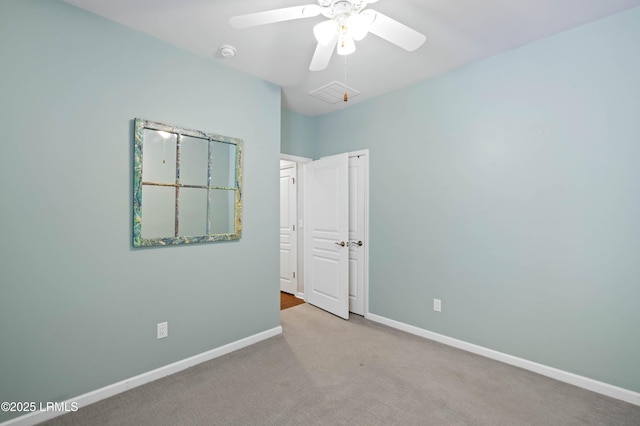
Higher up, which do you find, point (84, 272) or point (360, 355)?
point (84, 272)

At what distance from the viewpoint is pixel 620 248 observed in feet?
6.65

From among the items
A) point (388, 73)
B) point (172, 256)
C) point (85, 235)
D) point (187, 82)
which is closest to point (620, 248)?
point (388, 73)

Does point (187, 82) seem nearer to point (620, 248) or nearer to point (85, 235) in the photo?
point (85, 235)

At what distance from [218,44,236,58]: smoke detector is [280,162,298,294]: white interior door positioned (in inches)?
84.8

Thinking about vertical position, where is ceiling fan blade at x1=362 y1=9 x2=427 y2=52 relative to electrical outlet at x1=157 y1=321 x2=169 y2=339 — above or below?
above

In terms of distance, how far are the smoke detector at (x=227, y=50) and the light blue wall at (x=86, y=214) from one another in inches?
8.6

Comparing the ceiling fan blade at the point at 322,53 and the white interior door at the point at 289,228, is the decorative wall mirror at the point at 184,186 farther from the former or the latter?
the white interior door at the point at 289,228

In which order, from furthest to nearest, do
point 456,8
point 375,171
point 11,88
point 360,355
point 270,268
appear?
point 375,171, point 270,268, point 360,355, point 456,8, point 11,88

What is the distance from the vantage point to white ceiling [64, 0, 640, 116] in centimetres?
191

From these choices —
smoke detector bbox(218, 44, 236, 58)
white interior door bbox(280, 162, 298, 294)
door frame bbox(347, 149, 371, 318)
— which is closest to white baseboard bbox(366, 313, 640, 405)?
door frame bbox(347, 149, 371, 318)

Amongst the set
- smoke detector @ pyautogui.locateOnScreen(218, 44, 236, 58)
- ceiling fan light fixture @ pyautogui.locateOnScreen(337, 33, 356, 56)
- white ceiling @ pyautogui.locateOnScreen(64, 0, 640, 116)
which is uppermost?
white ceiling @ pyautogui.locateOnScreen(64, 0, 640, 116)

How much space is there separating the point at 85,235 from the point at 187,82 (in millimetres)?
1417

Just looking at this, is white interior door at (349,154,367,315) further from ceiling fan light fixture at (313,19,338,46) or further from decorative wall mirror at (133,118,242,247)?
ceiling fan light fixture at (313,19,338,46)

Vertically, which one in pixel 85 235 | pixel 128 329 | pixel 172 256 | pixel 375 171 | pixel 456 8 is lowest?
pixel 128 329
